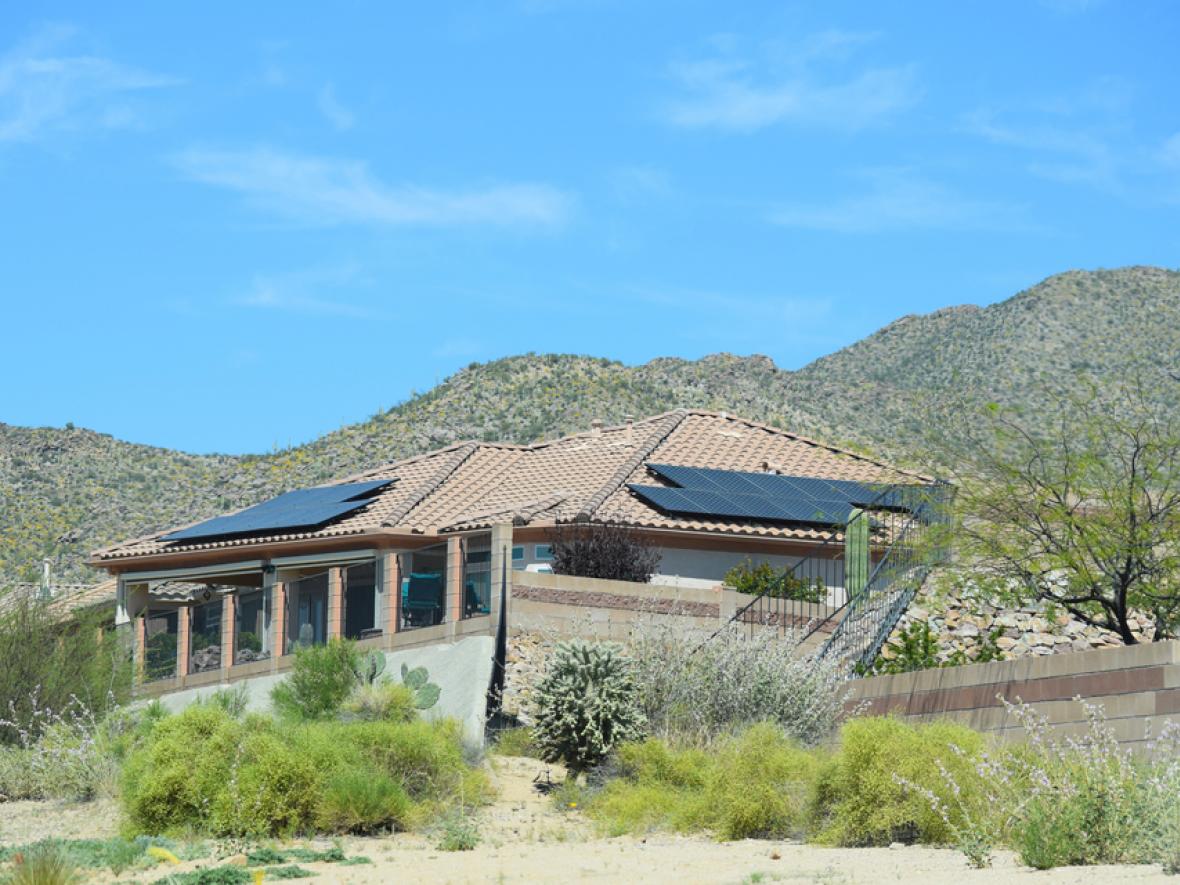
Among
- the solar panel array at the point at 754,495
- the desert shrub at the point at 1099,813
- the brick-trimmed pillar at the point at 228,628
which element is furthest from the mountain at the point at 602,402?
the desert shrub at the point at 1099,813

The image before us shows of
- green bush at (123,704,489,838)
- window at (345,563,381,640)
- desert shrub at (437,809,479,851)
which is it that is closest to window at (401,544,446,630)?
window at (345,563,381,640)

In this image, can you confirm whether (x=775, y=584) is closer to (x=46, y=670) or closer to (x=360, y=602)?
(x=360, y=602)

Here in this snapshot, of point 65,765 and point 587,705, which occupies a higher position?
point 587,705

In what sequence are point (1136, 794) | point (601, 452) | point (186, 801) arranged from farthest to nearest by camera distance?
point (601, 452) → point (186, 801) → point (1136, 794)

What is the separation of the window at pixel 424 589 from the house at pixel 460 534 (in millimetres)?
24

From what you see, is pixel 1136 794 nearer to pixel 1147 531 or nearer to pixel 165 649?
pixel 1147 531

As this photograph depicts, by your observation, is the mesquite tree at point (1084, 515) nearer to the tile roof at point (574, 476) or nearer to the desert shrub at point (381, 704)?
the desert shrub at point (381, 704)

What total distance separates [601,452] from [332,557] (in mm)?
6307

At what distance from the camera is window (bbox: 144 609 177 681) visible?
1238 inches

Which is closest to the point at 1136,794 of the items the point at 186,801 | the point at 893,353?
the point at 186,801

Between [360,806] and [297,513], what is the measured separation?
18.6 metres

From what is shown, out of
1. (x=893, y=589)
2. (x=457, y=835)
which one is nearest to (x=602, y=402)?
(x=893, y=589)

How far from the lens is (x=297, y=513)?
35.9 meters

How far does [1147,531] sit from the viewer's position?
20.2 meters
